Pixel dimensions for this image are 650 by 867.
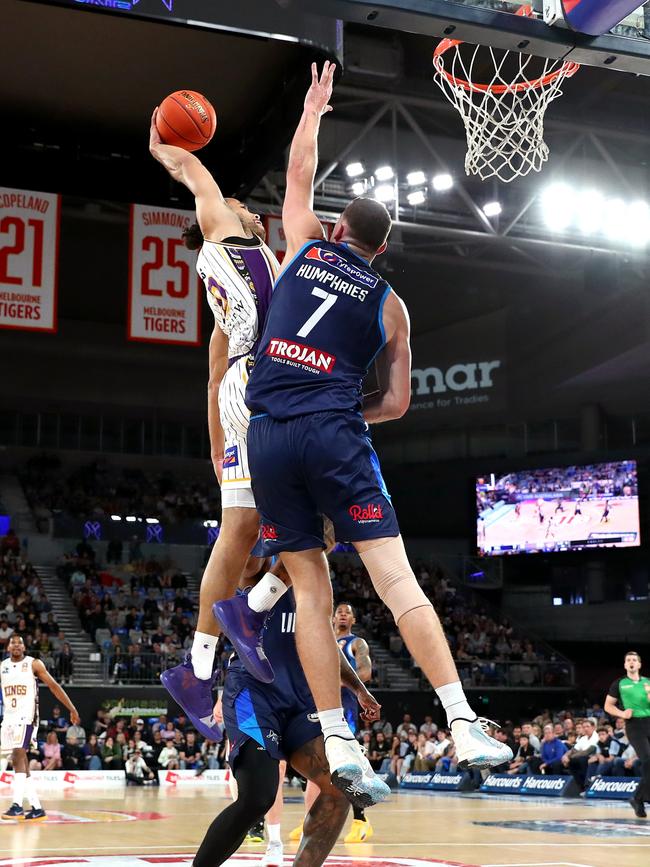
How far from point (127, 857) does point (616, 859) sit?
11.8ft

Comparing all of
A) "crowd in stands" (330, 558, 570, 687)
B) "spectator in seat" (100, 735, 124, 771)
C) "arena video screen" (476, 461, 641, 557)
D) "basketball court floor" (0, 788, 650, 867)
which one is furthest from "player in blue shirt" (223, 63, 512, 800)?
"arena video screen" (476, 461, 641, 557)

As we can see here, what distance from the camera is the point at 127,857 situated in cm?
772

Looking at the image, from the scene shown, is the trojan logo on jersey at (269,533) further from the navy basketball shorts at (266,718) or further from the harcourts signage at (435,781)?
the harcourts signage at (435,781)

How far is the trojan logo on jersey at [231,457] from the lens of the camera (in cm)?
517

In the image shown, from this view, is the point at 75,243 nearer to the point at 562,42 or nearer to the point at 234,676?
the point at 562,42

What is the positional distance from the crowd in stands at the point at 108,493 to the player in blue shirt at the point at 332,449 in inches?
1117

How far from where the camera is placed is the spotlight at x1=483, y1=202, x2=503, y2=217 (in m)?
22.8

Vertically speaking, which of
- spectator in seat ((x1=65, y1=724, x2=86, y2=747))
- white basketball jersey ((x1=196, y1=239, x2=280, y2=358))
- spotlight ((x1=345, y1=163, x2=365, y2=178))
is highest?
spotlight ((x1=345, y1=163, x2=365, y2=178))

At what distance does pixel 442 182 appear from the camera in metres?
21.6

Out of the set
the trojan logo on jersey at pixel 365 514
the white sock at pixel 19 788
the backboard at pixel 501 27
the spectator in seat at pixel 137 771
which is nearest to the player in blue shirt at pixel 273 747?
the trojan logo on jersey at pixel 365 514

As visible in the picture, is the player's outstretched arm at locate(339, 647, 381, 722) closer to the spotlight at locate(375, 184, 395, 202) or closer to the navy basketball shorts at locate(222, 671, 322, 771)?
the navy basketball shorts at locate(222, 671, 322, 771)

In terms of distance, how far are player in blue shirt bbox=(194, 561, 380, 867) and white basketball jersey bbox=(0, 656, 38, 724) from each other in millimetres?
9087

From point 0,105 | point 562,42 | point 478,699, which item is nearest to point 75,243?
point 0,105

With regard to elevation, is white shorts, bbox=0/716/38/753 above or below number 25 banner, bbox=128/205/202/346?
below
